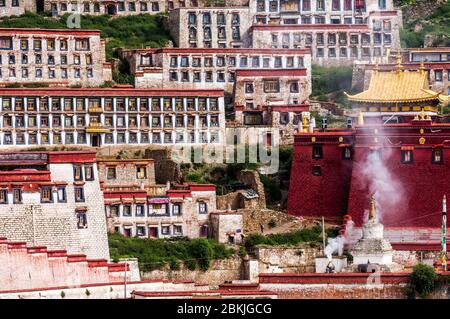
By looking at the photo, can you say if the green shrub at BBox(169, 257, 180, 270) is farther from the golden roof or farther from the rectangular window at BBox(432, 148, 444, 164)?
the golden roof

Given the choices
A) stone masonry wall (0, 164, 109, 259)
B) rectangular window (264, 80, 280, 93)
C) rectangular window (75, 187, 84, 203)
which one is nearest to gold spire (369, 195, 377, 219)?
stone masonry wall (0, 164, 109, 259)

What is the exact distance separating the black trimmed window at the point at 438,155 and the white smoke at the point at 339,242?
17.2 ft

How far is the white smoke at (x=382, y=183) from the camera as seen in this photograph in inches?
3947

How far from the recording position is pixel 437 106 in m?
111

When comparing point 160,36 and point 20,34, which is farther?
point 160,36

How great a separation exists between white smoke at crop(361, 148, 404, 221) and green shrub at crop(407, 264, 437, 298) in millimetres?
9629

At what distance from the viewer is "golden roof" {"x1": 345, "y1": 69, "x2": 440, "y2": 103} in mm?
108756

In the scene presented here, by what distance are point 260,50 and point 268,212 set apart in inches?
785

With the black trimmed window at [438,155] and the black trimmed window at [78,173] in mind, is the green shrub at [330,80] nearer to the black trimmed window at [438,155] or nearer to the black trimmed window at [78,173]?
the black trimmed window at [438,155]

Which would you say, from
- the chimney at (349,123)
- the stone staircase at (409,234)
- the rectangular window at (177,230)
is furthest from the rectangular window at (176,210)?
the chimney at (349,123)

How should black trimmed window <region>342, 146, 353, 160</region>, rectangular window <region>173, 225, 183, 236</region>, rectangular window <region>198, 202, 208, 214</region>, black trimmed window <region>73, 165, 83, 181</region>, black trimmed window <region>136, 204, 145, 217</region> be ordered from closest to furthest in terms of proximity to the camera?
black trimmed window <region>73, 165, 83, 181</region>, black trimmed window <region>136, 204, 145, 217</region>, rectangular window <region>173, 225, 183, 236</region>, rectangular window <region>198, 202, 208, 214</region>, black trimmed window <region>342, 146, 353, 160</region>

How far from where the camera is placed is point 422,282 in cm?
9006
